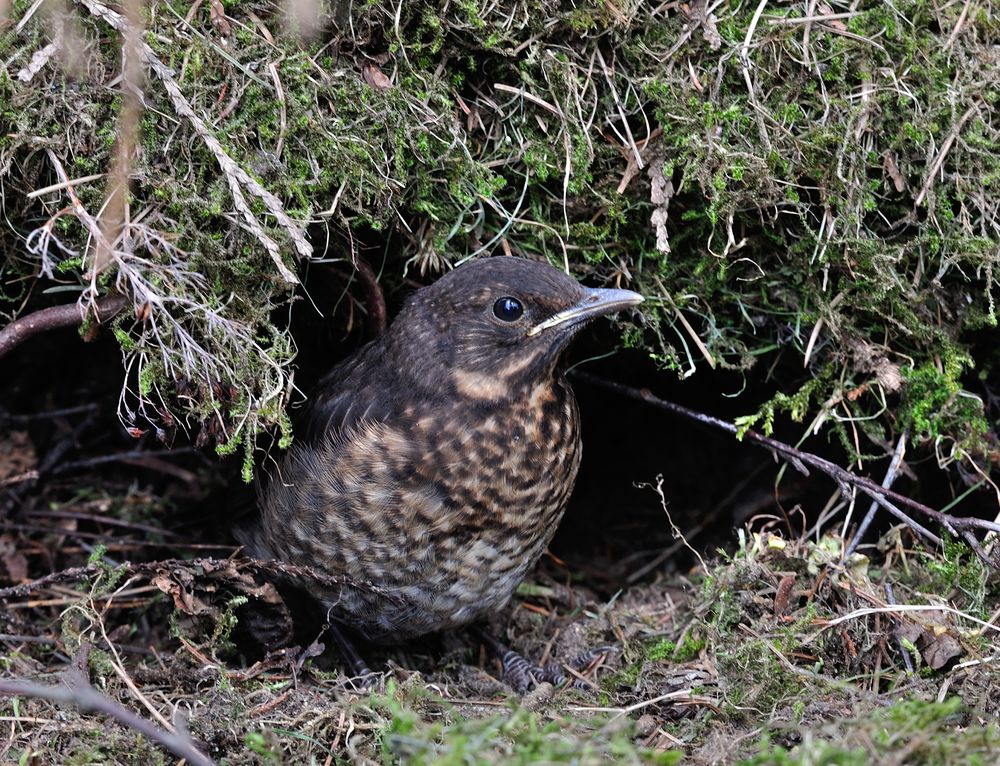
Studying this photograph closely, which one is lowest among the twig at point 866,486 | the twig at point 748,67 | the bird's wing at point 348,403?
the twig at point 866,486

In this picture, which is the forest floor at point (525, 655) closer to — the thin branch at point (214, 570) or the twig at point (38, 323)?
the thin branch at point (214, 570)

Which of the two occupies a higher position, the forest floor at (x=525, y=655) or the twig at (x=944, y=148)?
the twig at (x=944, y=148)

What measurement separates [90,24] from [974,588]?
11.5 feet

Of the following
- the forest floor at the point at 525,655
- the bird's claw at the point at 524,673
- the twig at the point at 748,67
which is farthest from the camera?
the bird's claw at the point at 524,673

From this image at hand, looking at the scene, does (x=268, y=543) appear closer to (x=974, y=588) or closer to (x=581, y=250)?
(x=581, y=250)

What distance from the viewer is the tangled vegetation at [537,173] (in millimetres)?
3301

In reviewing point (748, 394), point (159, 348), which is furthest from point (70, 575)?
point (748, 394)

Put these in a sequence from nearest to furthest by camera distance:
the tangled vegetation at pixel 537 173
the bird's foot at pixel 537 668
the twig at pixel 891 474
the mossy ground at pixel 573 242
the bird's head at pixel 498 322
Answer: the mossy ground at pixel 573 242 < the tangled vegetation at pixel 537 173 < the bird's head at pixel 498 322 < the twig at pixel 891 474 < the bird's foot at pixel 537 668

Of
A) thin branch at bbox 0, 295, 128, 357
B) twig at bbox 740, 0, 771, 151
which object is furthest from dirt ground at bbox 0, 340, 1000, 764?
twig at bbox 740, 0, 771, 151

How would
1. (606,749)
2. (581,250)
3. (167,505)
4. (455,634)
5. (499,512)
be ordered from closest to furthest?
(606,749) → (499,512) → (581,250) → (455,634) → (167,505)

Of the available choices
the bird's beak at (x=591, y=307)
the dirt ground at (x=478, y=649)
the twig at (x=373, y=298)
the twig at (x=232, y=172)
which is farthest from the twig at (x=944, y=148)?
the twig at (x=232, y=172)

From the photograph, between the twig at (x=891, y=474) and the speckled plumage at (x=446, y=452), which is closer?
the speckled plumage at (x=446, y=452)

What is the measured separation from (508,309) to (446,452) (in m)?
0.54

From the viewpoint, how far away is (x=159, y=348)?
3.30 meters
